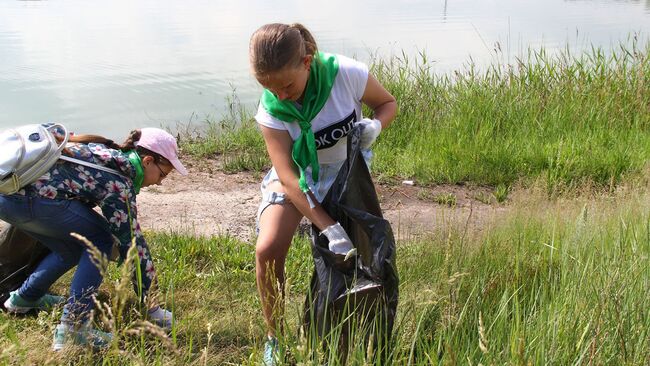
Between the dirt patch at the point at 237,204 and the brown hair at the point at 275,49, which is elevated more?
the brown hair at the point at 275,49

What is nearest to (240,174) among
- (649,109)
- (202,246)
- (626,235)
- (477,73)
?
(202,246)

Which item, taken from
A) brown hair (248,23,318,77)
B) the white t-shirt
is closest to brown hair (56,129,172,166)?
the white t-shirt

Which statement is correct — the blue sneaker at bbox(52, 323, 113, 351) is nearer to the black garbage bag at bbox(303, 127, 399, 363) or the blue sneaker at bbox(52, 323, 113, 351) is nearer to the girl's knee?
the girl's knee

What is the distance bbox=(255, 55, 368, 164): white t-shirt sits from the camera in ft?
9.33

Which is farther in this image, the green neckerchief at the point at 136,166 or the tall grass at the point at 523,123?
the tall grass at the point at 523,123

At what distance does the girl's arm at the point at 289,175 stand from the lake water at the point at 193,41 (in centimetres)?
529

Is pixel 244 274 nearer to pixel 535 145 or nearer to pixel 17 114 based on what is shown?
pixel 535 145

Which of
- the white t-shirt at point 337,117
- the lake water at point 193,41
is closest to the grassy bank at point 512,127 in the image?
the lake water at point 193,41

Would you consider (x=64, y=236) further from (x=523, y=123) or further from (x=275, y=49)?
(x=523, y=123)

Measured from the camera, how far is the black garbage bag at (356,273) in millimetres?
2410

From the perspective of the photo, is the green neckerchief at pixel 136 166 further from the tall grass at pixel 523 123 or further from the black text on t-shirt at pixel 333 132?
the tall grass at pixel 523 123

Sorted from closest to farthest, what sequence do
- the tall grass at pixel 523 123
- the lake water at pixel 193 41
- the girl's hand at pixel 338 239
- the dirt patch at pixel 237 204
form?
1. the girl's hand at pixel 338 239
2. the dirt patch at pixel 237 204
3. the tall grass at pixel 523 123
4. the lake water at pixel 193 41

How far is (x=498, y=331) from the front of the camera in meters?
2.30

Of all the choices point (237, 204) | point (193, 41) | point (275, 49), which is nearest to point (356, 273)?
point (275, 49)
